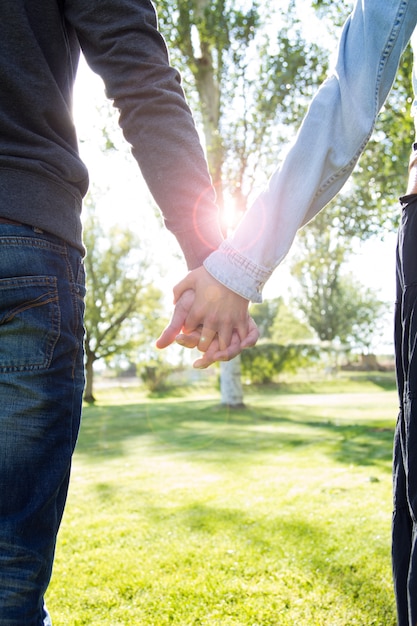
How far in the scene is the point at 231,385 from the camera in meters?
16.2

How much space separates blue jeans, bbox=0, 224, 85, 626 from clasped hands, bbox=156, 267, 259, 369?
1.08 ft

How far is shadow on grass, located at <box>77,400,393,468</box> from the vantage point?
26.9ft

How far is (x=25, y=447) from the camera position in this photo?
1.31 meters

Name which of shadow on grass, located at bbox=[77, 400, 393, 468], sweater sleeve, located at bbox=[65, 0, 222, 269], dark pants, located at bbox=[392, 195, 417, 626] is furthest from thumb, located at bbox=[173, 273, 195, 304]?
shadow on grass, located at bbox=[77, 400, 393, 468]


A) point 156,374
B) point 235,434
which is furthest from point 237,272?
point 156,374

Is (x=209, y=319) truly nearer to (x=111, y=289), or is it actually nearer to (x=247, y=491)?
→ (x=247, y=491)

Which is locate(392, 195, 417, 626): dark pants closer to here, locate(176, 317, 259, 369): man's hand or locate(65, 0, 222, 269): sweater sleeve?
locate(176, 317, 259, 369): man's hand

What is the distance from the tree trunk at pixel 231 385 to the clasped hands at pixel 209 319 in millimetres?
14261

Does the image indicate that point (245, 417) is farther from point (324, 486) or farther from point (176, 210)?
point (176, 210)

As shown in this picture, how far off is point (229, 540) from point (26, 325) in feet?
9.68

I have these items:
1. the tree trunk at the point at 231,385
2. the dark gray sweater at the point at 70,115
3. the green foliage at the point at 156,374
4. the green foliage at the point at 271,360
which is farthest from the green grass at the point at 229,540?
the green foliage at the point at 156,374

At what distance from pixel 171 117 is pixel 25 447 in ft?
3.07

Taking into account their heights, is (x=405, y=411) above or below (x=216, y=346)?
below

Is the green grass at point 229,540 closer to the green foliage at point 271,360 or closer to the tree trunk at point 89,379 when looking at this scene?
the tree trunk at point 89,379
